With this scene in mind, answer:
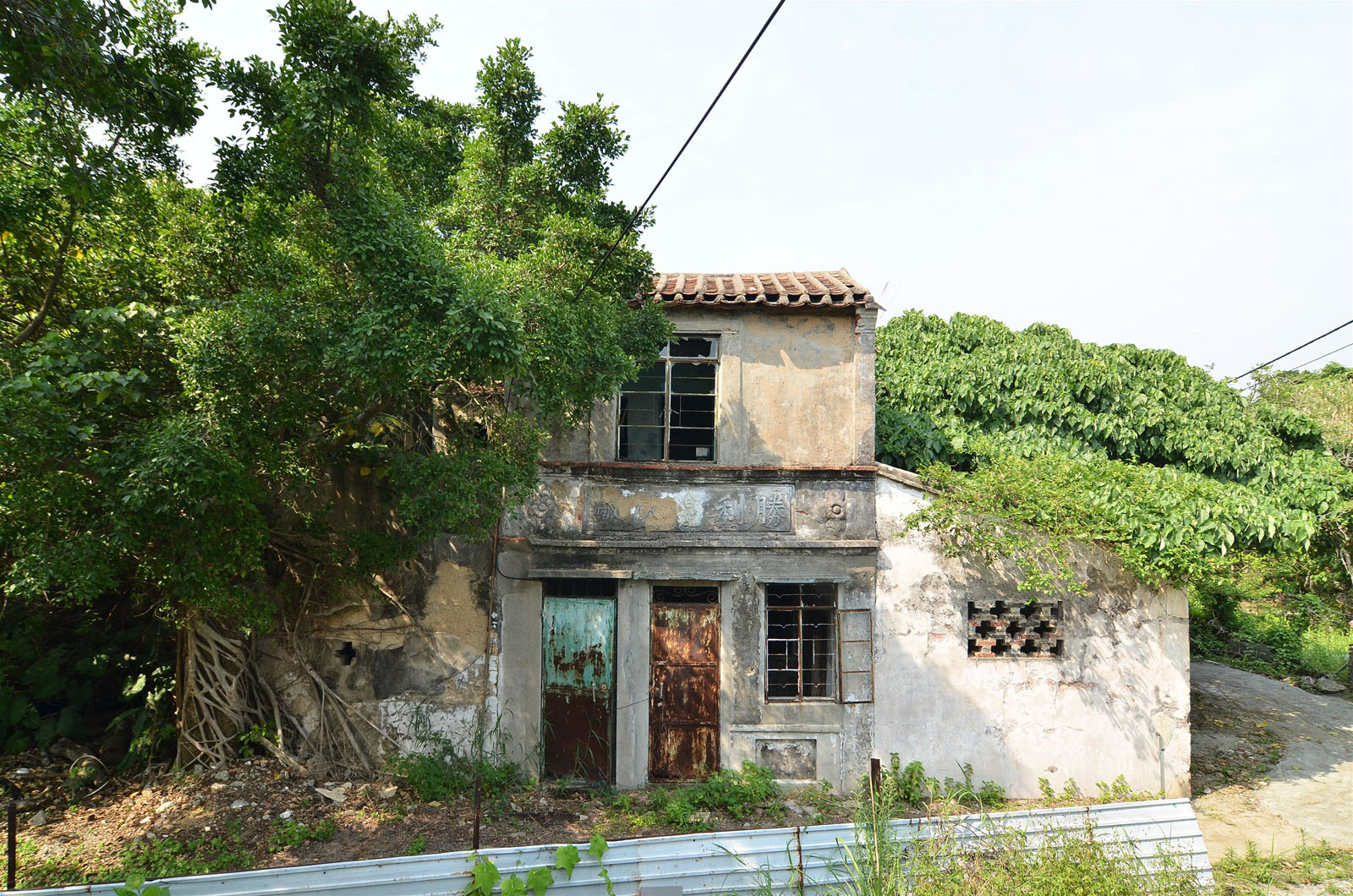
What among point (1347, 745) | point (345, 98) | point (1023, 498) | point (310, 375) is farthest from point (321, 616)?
point (1347, 745)

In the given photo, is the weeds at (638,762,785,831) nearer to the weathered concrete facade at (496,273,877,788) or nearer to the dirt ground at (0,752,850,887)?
the dirt ground at (0,752,850,887)

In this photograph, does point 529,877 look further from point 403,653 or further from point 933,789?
point 933,789

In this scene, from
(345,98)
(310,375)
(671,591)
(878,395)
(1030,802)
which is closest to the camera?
(345,98)

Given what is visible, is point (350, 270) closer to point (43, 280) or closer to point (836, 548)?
point (43, 280)

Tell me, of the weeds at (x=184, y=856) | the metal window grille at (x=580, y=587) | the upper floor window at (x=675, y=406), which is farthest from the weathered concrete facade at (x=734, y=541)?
the weeds at (x=184, y=856)

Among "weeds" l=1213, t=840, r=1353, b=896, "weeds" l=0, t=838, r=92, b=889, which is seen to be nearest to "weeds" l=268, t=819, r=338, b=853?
"weeds" l=0, t=838, r=92, b=889

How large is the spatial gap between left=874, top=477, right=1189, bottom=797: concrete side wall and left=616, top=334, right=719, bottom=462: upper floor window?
2.72 metres

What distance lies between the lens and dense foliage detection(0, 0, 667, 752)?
17.2 feet

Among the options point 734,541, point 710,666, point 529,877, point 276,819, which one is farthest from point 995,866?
point 276,819

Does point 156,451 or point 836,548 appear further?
point 836,548

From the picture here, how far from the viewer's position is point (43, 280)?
6.18 metres

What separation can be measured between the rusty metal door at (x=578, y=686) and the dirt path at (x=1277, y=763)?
5.92m

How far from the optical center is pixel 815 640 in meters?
8.91

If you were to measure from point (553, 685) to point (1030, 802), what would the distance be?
552cm
